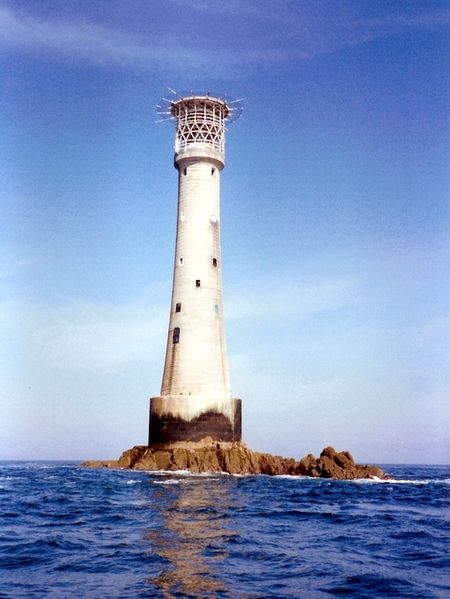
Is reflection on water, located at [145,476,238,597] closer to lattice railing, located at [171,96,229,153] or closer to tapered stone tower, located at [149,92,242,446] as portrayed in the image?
tapered stone tower, located at [149,92,242,446]

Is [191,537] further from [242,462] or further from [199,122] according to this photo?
[199,122]

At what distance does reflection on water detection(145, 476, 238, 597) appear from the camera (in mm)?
10688

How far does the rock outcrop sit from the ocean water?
1679 cm

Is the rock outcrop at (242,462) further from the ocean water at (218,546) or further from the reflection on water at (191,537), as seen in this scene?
the ocean water at (218,546)

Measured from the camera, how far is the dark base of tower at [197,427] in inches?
1758

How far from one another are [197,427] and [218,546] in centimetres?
3086

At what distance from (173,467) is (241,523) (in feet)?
84.4

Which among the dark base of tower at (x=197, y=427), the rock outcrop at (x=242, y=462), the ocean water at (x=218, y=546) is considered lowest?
the ocean water at (x=218, y=546)

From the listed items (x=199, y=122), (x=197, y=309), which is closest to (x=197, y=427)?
(x=197, y=309)

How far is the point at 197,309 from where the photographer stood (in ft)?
156

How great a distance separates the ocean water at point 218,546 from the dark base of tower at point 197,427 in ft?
59.8

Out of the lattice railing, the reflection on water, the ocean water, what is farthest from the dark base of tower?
the lattice railing

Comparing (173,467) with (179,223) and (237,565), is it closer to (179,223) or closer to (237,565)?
(179,223)

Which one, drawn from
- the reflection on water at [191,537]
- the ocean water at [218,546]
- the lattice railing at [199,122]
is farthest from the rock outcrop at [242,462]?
the lattice railing at [199,122]
